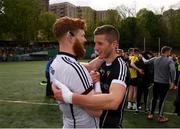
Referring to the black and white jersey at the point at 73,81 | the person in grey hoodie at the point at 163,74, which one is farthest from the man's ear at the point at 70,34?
the person in grey hoodie at the point at 163,74

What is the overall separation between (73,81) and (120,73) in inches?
24.1

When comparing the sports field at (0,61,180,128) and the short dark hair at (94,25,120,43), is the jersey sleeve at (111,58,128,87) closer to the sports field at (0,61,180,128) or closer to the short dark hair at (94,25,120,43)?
the short dark hair at (94,25,120,43)

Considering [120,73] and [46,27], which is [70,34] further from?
[46,27]

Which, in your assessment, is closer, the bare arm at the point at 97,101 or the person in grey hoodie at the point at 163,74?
the bare arm at the point at 97,101

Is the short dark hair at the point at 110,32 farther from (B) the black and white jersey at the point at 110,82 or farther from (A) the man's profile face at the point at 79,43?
(A) the man's profile face at the point at 79,43

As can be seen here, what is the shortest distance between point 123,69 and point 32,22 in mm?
71767

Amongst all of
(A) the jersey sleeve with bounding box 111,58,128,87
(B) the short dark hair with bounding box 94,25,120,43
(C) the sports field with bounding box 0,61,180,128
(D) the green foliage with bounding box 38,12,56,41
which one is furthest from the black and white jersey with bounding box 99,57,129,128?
(D) the green foliage with bounding box 38,12,56,41

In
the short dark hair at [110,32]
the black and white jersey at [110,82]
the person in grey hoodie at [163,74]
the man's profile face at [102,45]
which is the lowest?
the person in grey hoodie at [163,74]

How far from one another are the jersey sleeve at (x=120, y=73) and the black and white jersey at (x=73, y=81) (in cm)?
30

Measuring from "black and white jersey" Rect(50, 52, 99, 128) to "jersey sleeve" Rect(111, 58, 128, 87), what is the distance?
0.30 meters

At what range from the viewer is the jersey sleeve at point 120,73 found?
3393mm

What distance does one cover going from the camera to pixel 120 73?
358 cm

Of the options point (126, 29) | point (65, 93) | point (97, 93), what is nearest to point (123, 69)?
point (97, 93)

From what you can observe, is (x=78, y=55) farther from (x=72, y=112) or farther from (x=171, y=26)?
(x=171, y=26)
